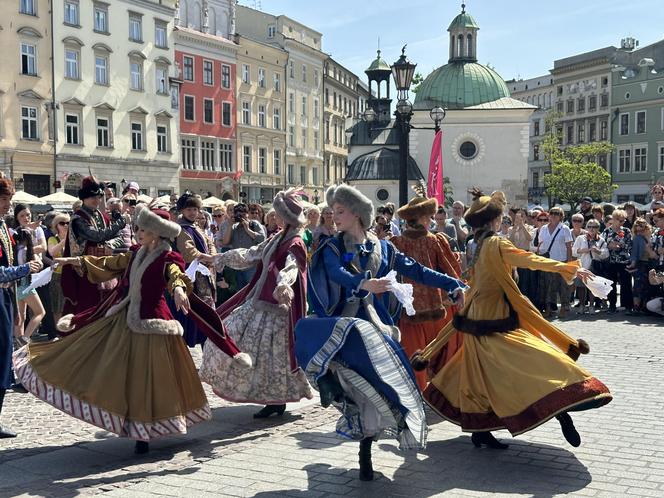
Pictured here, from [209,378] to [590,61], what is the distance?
71146 mm

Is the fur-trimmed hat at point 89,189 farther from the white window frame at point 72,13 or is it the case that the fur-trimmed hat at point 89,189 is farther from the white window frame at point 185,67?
the white window frame at point 185,67

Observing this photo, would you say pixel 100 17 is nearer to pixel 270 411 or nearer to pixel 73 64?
pixel 73 64

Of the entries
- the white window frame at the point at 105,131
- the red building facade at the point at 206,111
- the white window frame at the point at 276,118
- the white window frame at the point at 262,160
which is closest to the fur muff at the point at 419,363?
the white window frame at the point at 105,131

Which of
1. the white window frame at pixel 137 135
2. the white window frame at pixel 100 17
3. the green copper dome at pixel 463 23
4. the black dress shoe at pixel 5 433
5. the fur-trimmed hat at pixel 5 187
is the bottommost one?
the black dress shoe at pixel 5 433

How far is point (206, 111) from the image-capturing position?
166 ft

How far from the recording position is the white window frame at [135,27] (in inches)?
1654

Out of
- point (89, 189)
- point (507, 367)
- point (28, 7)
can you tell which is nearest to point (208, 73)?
point (28, 7)

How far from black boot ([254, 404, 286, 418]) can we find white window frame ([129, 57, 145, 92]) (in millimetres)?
38202

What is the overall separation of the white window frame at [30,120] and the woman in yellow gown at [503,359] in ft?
113

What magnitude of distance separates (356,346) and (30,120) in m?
35.6

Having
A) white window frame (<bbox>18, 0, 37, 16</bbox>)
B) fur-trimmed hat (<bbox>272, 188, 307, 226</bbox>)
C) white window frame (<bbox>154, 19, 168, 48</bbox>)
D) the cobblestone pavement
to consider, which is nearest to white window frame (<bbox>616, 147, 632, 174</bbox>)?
white window frame (<bbox>154, 19, 168, 48</bbox>)

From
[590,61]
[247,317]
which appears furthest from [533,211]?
[590,61]

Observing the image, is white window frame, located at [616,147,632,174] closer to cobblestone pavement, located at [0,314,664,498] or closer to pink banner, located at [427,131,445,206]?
pink banner, located at [427,131,445,206]

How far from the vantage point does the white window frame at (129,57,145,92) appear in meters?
42.2
